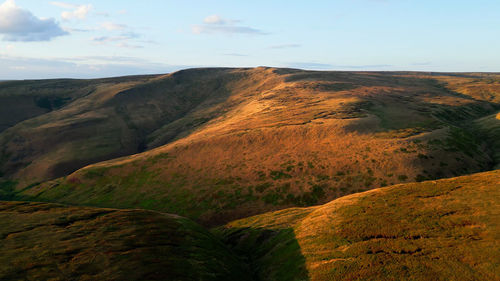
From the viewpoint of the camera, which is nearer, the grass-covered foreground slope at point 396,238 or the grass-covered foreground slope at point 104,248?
the grass-covered foreground slope at point 396,238

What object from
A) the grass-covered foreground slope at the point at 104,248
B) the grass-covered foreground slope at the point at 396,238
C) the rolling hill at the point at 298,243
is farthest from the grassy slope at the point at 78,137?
the grass-covered foreground slope at the point at 396,238

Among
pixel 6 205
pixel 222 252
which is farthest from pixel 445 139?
pixel 6 205

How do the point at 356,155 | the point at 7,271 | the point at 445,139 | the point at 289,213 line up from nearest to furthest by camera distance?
1. the point at 7,271
2. the point at 289,213
3. the point at 356,155
4. the point at 445,139

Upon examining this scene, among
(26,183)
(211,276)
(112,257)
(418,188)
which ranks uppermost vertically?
(418,188)

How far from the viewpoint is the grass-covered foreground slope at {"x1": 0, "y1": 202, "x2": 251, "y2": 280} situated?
2628cm

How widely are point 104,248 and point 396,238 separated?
32820 millimetres

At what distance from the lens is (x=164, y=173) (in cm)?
8944

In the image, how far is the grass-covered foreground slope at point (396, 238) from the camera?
2439 centimetres

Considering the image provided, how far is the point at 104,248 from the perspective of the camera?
31.1 metres

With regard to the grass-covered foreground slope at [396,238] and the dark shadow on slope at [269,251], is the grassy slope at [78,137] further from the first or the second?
the grass-covered foreground slope at [396,238]

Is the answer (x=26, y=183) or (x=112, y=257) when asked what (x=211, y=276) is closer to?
(x=112, y=257)

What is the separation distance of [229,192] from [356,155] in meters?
37.9

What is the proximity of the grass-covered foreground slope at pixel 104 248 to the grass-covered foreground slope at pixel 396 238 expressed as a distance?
23.6 ft

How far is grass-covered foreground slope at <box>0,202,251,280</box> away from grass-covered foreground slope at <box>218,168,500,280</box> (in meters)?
7.19
